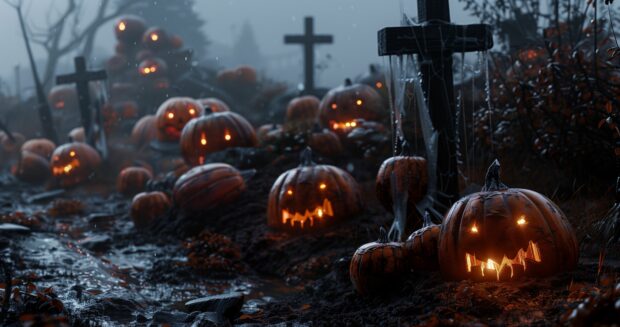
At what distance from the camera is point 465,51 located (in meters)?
6.11

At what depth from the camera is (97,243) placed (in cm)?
836

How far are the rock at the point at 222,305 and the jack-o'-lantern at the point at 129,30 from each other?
19265 mm

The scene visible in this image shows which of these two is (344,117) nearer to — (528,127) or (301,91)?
(528,127)

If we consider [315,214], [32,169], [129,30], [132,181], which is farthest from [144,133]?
[315,214]

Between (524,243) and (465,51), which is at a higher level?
(465,51)

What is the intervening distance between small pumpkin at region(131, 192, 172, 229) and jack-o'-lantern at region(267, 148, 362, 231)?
9.23ft

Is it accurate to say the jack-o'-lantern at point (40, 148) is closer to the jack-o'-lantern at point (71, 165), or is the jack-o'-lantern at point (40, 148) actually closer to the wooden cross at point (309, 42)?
the jack-o'-lantern at point (71, 165)

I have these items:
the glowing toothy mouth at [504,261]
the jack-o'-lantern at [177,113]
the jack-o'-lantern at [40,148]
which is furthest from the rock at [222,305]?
the jack-o'-lantern at [40,148]

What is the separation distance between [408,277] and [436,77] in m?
2.01

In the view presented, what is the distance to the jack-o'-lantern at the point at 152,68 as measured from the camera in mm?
21141

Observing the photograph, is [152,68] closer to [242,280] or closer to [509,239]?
[242,280]

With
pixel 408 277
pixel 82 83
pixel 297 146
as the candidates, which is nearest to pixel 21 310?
pixel 408 277

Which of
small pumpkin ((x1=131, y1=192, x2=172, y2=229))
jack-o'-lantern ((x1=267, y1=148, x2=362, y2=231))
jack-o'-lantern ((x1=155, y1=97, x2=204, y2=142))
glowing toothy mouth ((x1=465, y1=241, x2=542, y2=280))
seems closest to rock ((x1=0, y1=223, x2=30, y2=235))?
small pumpkin ((x1=131, y1=192, x2=172, y2=229))

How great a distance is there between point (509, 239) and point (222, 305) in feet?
6.83
